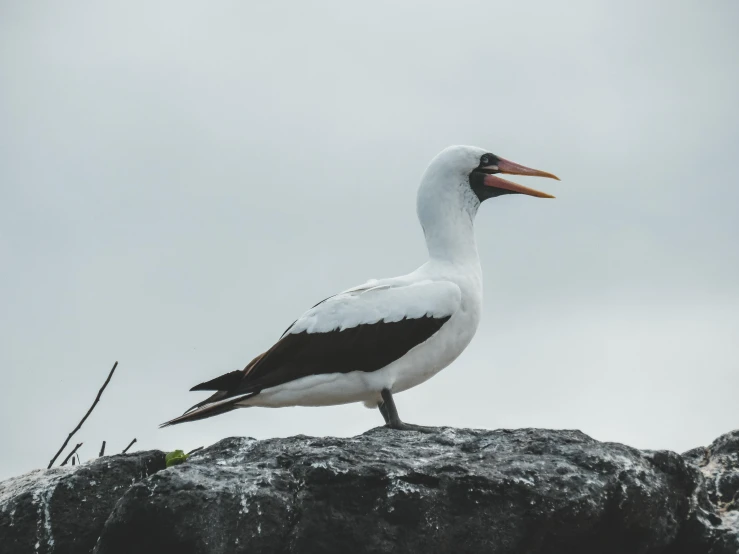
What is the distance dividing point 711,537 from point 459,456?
1.58 meters

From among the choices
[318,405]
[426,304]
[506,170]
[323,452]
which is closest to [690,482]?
[323,452]

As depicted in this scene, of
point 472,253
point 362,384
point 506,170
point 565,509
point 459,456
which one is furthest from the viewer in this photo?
point 506,170

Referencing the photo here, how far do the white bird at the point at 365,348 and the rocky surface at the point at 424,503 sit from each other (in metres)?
2.00

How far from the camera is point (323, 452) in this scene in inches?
243

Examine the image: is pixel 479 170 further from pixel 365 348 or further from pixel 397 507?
pixel 397 507

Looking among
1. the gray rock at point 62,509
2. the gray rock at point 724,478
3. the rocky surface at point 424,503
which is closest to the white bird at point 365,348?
the gray rock at point 62,509

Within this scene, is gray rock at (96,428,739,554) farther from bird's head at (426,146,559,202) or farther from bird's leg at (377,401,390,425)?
bird's head at (426,146,559,202)

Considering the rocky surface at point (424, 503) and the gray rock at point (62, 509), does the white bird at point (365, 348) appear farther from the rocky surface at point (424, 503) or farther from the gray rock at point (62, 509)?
the rocky surface at point (424, 503)

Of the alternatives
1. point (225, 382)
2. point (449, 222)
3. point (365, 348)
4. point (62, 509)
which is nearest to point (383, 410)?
point (365, 348)

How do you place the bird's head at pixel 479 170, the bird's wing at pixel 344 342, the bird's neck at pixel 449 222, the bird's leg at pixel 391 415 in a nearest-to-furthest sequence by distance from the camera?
1. the bird's leg at pixel 391 415
2. the bird's wing at pixel 344 342
3. the bird's neck at pixel 449 222
4. the bird's head at pixel 479 170

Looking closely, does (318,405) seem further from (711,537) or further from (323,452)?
(711,537)

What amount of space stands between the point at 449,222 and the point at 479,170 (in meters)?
0.71

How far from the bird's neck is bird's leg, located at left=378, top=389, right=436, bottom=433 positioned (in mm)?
1416

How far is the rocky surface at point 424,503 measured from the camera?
5.84 meters
